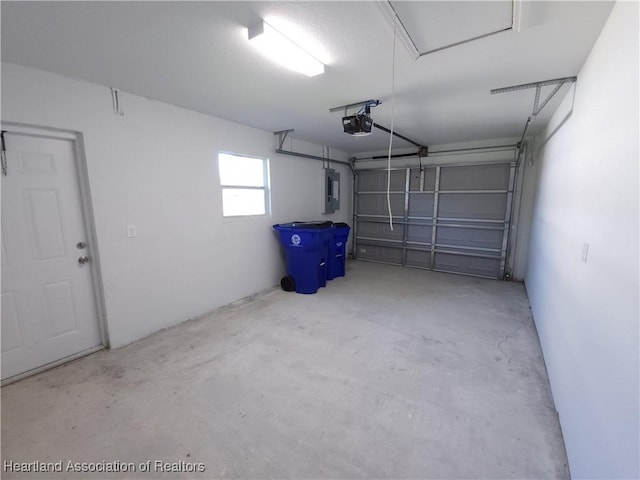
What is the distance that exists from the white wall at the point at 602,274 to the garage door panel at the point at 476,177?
2691mm

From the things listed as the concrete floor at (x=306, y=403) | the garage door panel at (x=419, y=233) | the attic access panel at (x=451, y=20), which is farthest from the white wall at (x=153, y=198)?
the garage door panel at (x=419, y=233)

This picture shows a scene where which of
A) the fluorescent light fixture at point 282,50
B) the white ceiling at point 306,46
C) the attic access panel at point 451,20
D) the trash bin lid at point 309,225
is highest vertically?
the white ceiling at point 306,46

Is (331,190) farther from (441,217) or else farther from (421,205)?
(441,217)

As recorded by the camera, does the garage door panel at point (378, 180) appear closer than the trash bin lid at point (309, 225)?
No

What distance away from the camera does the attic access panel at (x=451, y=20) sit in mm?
1384

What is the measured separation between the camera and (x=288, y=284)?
4.11 m

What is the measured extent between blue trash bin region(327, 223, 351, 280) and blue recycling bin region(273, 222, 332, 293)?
0.38 meters

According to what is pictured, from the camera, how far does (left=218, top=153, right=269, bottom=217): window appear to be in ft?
11.8

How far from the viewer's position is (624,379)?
96 centimetres

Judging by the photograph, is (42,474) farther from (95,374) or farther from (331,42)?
(331,42)

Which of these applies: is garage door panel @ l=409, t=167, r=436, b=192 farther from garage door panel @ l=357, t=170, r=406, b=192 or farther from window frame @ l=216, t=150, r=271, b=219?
window frame @ l=216, t=150, r=271, b=219

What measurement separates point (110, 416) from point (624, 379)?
8.82 ft

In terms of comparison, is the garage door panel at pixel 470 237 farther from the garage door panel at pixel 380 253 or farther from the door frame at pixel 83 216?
the door frame at pixel 83 216

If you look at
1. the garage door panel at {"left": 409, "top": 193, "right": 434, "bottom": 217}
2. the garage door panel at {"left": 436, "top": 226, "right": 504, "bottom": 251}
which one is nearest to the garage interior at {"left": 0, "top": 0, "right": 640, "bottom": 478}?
the garage door panel at {"left": 436, "top": 226, "right": 504, "bottom": 251}
